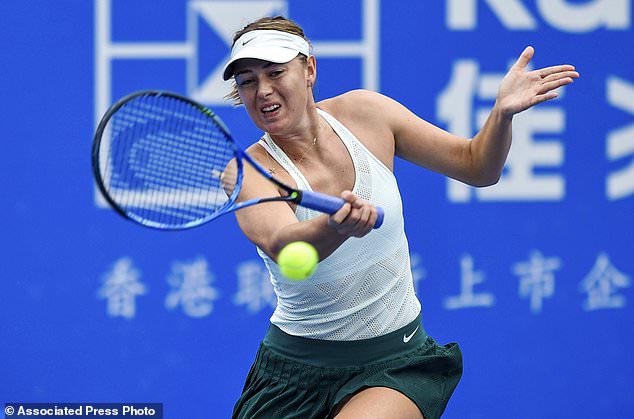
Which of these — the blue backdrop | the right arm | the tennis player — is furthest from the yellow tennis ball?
the blue backdrop

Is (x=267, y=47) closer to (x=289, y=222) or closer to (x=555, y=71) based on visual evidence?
(x=289, y=222)

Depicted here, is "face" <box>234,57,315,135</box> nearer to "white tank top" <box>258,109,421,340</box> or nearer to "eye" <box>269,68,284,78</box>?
"eye" <box>269,68,284,78</box>

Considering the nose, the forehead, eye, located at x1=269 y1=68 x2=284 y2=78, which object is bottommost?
the nose

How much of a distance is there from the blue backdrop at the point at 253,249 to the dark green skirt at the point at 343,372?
1.25 m

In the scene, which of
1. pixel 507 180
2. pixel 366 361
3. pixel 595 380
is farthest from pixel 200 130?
pixel 595 380

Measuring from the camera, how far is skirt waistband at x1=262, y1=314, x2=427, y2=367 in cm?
318

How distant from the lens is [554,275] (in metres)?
4.55

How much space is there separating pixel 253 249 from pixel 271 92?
1.55 meters

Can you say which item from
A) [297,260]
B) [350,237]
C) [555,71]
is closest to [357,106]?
[350,237]

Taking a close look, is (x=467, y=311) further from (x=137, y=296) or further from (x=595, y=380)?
(x=137, y=296)

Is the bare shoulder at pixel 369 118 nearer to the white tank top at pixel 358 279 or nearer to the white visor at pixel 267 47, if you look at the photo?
the white tank top at pixel 358 279

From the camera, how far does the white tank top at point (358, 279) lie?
3135mm

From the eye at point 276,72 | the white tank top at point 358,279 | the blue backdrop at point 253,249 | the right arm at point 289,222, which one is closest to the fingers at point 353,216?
the right arm at point 289,222

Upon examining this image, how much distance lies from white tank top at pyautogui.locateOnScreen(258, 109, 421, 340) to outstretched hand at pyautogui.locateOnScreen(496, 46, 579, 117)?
36 centimetres
